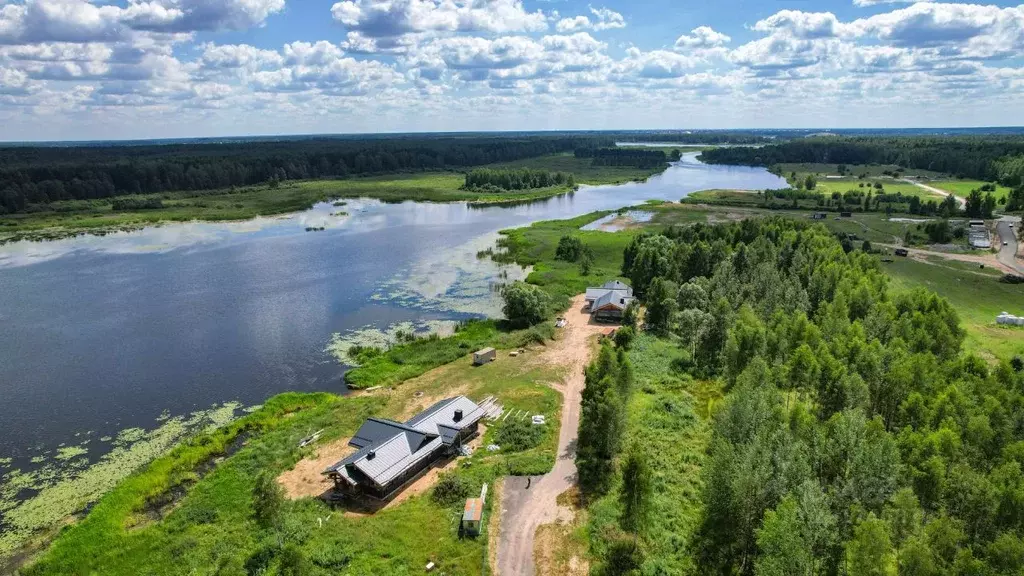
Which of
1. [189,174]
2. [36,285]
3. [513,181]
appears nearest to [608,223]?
[513,181]

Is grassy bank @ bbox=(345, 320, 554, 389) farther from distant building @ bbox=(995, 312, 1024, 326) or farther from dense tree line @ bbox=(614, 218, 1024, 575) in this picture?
distant building @ bbox=(995, 312, 1024, 326)

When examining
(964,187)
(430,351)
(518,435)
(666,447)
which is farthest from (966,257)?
(518,435)

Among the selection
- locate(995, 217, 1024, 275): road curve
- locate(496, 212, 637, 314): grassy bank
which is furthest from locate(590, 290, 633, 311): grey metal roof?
locate(995, 217, 1024, 275): road curve

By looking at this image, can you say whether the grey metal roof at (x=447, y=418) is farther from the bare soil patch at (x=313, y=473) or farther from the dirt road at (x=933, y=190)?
the dirt road at (x=933, y=190)

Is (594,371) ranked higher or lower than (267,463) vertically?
higher

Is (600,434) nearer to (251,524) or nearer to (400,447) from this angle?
(400,447)

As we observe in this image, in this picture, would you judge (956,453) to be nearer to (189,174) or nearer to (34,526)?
(34,526)
